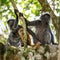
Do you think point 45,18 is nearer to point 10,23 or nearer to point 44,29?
point 44,29

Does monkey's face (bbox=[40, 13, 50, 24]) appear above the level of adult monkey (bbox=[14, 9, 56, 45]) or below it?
above

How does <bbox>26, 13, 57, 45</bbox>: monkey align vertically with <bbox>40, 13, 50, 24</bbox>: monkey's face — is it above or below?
below

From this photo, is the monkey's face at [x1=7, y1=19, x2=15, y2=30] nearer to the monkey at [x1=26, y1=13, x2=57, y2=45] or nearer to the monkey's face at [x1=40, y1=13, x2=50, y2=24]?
the monkey at [x1=26, y1=13, x2=57, y2=45]

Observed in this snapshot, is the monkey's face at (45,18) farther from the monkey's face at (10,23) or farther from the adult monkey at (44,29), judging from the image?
the monkey's face at (10,23)

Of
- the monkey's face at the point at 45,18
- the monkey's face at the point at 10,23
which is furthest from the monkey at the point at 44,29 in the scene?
the monkey's face at the point at 10,23

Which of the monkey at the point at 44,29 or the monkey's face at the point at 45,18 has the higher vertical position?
the monkey's face at the point at 45,18

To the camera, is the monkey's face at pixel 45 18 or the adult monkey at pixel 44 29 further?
the monkey's face at pixel 45 18

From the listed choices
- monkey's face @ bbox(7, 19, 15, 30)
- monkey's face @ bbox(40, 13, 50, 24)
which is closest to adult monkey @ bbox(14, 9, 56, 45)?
monkey's face @ bbox(40, 13, 50, 24)

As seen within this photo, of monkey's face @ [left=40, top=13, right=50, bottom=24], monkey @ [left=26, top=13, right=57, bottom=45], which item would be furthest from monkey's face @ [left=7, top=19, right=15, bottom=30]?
monkey's face @ [left=40, top=13, right=50, bottom=24]

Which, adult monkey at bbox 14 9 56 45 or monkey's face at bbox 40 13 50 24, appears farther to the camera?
monkey's face at bbox 40 13 50 24

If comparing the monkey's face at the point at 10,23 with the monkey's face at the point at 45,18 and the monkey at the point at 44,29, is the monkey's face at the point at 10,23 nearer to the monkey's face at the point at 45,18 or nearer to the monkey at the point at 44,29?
the monkey at the point at 44,29

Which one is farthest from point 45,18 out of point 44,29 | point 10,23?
point 10,23

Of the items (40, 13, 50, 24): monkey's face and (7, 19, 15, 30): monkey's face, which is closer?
(7, 19, 15, 30): monkey's face

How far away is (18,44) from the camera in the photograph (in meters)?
6.38
